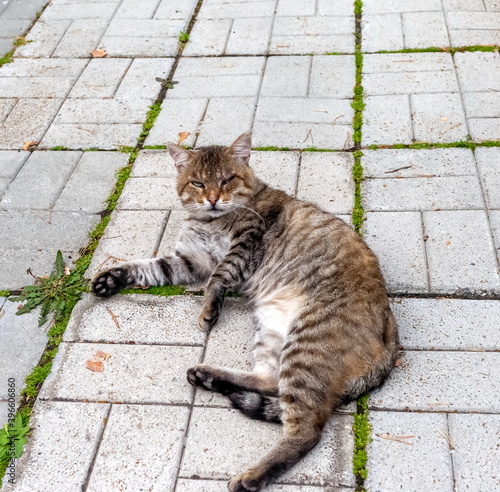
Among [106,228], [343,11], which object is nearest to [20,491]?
[106,228]

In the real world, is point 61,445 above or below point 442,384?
above

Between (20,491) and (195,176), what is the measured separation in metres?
2.03

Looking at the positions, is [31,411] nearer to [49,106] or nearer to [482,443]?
[482,443]

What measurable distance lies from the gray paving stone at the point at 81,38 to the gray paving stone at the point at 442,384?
4577mm

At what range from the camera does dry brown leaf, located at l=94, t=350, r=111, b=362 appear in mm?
3570

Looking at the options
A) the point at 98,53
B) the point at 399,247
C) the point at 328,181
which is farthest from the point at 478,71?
the point at 98,53

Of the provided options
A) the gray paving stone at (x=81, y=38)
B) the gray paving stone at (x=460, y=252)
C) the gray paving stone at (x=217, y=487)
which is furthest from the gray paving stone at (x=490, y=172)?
the gray paving stone at (x=81, y=38)

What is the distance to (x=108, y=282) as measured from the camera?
392cm

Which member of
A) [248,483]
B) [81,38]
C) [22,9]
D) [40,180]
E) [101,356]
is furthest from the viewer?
[22,9]

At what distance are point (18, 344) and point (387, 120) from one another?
3.26m

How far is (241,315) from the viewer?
3.81m

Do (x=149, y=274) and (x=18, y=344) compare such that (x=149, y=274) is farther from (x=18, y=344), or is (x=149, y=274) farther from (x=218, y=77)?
(x=218, y=77)

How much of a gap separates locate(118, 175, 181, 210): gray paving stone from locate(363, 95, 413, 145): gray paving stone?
154cm

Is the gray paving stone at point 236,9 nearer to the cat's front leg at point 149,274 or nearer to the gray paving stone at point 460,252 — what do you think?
the gray paving stone at point 460,252
